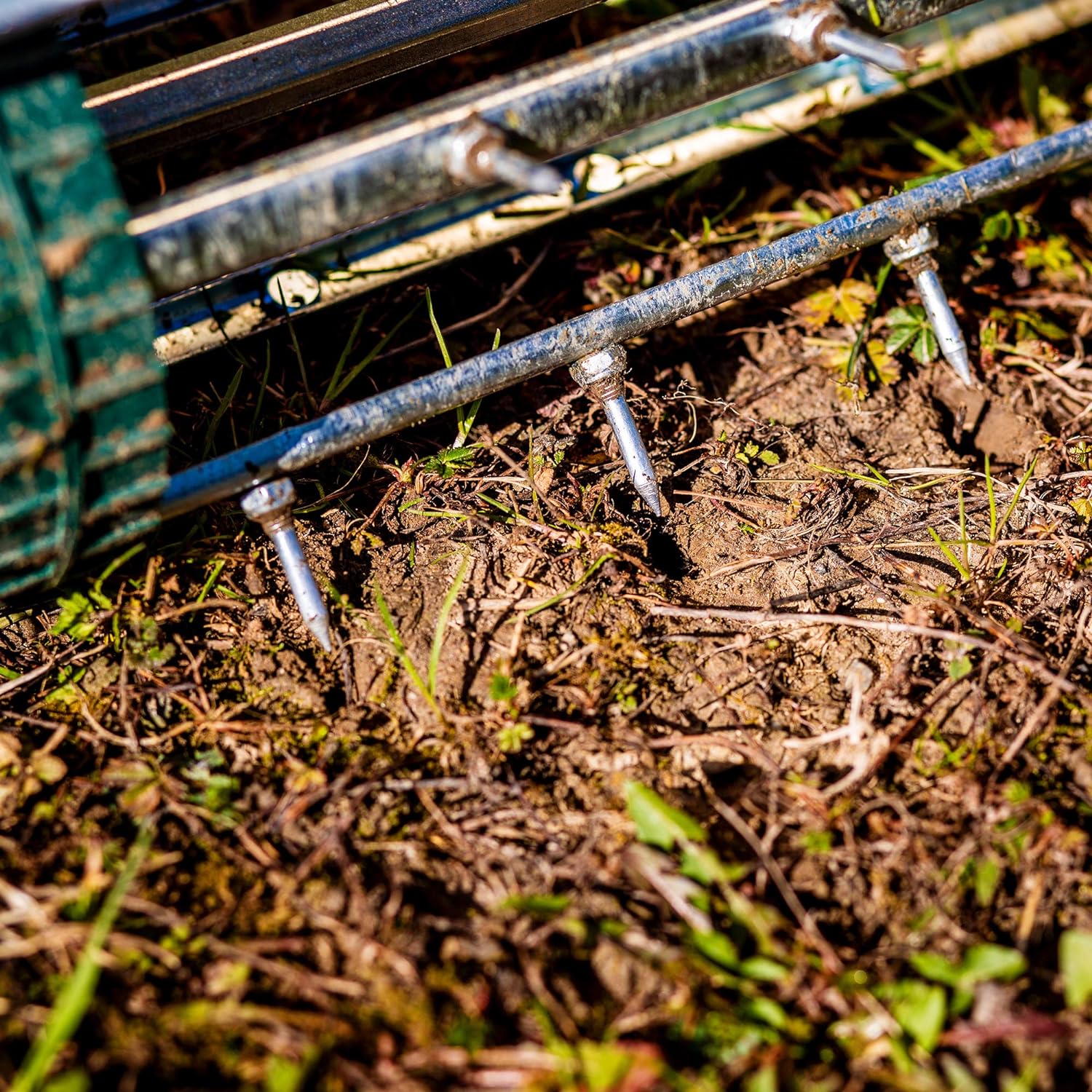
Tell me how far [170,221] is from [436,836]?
111 centimetres

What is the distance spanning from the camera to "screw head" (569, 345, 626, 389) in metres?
2.03

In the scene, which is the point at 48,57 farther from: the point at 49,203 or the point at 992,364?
the point at 992,364

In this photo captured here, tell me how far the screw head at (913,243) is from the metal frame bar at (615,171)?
0.55 metres

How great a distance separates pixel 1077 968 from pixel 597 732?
85cm

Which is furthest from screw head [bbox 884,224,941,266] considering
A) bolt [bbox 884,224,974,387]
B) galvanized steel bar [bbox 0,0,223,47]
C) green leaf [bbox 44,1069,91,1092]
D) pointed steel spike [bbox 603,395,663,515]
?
green leaf [bbox 44,1069,91,1092]

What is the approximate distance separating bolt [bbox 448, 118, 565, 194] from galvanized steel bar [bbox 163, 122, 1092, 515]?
0.39m

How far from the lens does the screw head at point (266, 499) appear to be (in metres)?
1.85

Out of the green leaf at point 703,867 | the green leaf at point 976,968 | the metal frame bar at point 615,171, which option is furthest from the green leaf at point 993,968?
the metal frame bar at point 615,171

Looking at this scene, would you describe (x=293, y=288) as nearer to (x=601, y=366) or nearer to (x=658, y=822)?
(x=601, y=366)

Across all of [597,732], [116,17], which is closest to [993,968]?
[597,732]

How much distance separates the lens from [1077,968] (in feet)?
5.02

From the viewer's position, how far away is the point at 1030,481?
2.22 meters

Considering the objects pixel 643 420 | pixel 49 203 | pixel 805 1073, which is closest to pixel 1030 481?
pixel 643 420

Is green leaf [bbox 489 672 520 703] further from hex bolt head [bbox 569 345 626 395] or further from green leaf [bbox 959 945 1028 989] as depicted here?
green leaf [bbox 959 945 1028 989]
